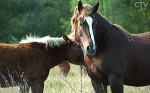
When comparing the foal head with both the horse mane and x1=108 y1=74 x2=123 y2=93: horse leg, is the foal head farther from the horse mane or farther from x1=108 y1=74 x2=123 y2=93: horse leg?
the horse mane

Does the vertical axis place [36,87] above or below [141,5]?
below

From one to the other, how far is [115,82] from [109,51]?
514 millimetres

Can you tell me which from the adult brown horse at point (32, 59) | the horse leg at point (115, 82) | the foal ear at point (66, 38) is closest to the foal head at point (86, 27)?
the horse leg at point (115, 82)

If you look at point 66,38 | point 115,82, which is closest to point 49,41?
point 66,38

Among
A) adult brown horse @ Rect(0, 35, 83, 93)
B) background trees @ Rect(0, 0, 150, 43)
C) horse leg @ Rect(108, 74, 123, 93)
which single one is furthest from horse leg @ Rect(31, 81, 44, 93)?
background trees @ Rect(0, 0, 150, 43)

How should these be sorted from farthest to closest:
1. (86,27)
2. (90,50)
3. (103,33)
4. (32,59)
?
(32,59), (103,33), (86,27), (90,50)

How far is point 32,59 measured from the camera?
31.8 ft

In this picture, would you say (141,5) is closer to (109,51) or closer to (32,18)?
(109,51)

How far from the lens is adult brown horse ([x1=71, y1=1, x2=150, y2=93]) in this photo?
7465mm

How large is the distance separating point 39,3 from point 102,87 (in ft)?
134

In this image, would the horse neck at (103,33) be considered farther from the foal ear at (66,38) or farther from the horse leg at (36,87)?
the horse leg at (36,87)

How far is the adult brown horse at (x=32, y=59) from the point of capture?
9309mm

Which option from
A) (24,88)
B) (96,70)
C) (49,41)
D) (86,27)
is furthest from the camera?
(49,41)

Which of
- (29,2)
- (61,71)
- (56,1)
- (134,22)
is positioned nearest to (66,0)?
(56,1)
